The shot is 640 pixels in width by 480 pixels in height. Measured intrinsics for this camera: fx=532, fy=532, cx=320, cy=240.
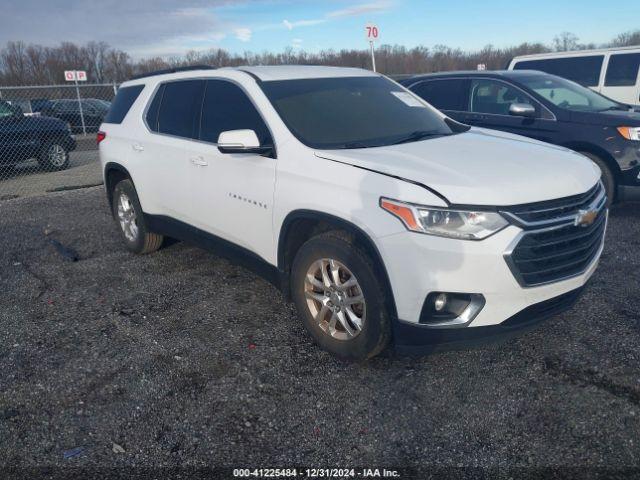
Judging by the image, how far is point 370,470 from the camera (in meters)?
2.50

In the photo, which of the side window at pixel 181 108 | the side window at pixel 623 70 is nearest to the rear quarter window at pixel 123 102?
the side window at pixel 181 108

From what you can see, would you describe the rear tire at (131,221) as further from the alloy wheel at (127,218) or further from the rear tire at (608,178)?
the rear tire at (608,178)

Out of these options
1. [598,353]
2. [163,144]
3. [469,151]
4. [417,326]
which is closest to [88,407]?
[417,326]

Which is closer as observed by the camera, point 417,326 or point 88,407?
point 417,326

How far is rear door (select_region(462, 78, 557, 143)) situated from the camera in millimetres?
6477

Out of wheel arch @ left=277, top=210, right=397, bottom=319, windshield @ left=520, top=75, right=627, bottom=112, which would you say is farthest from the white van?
wheel arch @ left=277, top=210, right=397, bottom=319

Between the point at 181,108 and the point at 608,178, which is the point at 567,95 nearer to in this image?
the point at 608,178

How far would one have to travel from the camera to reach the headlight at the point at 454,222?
8.99ft

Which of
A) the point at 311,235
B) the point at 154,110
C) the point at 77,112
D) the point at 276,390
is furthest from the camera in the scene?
the point at 77,112

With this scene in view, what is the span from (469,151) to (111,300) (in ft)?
10.4

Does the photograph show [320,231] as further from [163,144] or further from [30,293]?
[30,293]

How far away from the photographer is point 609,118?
618 centimetres

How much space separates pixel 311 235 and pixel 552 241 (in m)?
1.46

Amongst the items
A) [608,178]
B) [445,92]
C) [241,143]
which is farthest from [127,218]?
[608,178]
